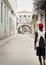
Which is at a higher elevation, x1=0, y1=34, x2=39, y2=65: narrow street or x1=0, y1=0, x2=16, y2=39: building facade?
x1=0, y1=0, x2=16, y2=39: building facade

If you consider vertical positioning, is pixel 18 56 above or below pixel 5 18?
below

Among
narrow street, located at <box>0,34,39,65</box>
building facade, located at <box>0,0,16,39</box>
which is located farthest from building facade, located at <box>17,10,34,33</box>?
narrow street, located at <box>0,34,39,65</box>

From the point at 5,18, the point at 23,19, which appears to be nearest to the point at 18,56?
A: the point at 5,18

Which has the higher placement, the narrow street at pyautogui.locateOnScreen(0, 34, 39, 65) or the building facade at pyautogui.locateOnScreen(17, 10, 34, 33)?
the building facade at pyautogui.locateOnScreen(17, 10, 34, 33)

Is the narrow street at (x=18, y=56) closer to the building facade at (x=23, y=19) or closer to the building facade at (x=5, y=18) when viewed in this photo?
the building facade at (x=5, y=18)

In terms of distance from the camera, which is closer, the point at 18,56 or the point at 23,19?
the point at 18,56

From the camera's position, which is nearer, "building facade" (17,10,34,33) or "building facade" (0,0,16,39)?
"building facade" (0,0,16,39)

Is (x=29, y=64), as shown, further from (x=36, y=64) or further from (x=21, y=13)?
(x=21, y=13)

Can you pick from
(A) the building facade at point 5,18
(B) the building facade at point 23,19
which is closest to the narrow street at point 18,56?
(A) the building facade at point 5,18

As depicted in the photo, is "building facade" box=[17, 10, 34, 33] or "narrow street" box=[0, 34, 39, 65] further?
"building facade" box=[17, 10, 34, 33]

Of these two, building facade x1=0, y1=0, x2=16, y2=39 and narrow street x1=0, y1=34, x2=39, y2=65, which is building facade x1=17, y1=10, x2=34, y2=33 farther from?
narrow street x1=0, y1=34, x2=39, y2=65

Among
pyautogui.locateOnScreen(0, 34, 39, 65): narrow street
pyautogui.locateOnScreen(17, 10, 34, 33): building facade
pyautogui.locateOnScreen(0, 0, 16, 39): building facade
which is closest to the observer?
pyautogui.locateOnScreen(0, 34, 39, 65): narrow street

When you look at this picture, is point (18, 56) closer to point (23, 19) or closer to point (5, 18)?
point (5, 18)

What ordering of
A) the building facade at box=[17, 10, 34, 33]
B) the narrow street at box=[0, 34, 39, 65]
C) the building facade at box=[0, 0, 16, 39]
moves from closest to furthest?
the narrow street at box=[0, 34, 39, 65] → the building facade at box=[0, 0, 16, 39] → the building facade at box=[17, 10, 34, 33]
